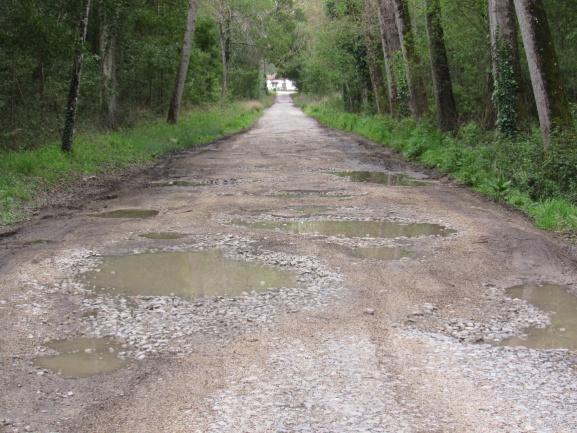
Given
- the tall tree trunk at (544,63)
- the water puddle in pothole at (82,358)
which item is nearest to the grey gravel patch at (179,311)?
the water puddle in pothole at (82,358)

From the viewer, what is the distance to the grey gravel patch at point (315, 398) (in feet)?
13.8

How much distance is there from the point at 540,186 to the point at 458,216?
88.9 inches

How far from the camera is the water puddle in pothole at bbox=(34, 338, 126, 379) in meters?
5.12

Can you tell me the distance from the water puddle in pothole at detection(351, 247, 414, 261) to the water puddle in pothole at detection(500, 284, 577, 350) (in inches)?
65.3

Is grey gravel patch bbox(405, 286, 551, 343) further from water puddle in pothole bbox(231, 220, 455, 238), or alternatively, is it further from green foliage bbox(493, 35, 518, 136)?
green foliage bbox(493, 35, 518, 136)

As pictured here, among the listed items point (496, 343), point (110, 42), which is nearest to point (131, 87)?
point (110, 42)

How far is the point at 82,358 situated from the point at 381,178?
37.0 feet

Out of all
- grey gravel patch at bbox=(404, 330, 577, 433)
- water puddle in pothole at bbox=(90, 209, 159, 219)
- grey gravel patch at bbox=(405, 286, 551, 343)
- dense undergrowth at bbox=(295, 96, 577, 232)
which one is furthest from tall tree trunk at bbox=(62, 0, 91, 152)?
grey gravel patch at bbox=(404, 330, 577, 433)

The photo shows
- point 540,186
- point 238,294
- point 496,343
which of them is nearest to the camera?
point 496,343

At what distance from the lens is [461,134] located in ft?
61.7

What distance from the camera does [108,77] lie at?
77.3 feet

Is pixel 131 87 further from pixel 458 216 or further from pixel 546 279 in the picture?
pixel 546 279

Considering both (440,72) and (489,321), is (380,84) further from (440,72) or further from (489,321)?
(489,321)

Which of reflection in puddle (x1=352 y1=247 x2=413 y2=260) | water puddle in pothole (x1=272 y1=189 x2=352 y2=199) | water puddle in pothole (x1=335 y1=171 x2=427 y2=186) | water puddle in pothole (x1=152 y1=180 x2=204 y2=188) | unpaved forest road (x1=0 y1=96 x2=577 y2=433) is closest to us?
unpaved forest road (x1=0 y1=96 x2=577 y2=433)
